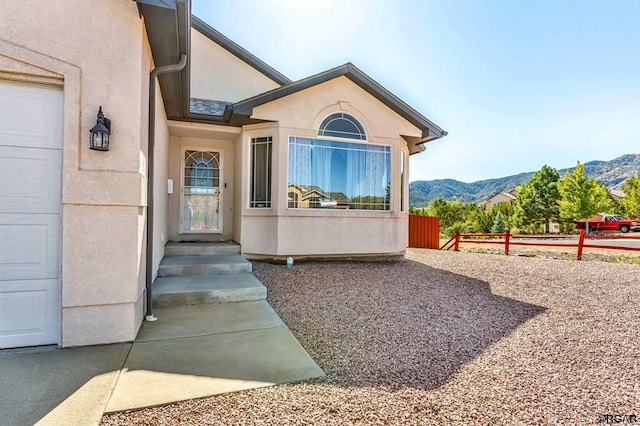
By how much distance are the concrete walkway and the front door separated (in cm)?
505

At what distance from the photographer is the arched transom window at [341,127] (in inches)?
333

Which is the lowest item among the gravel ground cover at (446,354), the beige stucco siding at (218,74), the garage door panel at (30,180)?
the gravel ground cover at (446,354)

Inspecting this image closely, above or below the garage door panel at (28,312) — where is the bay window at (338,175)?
above

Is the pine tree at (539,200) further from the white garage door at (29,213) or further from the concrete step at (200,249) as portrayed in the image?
the white garage door at (29,213)

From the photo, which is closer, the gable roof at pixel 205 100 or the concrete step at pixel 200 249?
the gable roof at pixel 205 100

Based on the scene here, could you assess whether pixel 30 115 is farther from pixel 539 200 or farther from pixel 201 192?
pixel 539 200

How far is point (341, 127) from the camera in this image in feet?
28.2

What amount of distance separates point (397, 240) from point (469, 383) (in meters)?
6.32

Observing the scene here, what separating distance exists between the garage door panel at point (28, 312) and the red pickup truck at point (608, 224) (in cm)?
4091

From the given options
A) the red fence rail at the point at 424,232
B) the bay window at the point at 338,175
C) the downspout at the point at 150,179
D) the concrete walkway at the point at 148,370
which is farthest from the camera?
the red fence rail at the point at 424,232

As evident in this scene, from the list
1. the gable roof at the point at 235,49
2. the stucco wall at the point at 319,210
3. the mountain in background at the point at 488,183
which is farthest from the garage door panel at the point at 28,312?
the mountain in background at the point at 488,183

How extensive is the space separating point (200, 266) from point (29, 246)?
2.95 meters

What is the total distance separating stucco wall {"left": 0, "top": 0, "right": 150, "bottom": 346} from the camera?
329cm

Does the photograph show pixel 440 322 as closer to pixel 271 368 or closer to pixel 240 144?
pixel 271 368
